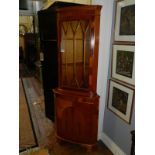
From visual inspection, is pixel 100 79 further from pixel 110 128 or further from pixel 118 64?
pixel 110 128

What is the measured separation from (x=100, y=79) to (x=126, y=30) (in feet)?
2.21

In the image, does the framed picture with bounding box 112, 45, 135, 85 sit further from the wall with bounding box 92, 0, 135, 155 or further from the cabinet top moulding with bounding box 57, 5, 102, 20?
the cabinet top moulding with bounding box 57, 5, 102, 20

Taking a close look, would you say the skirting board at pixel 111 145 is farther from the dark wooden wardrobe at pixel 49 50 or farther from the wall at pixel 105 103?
the dark wooden wardrobe at pixel 49 50

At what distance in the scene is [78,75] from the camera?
209 cm

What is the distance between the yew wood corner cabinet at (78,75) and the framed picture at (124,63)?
259 mm

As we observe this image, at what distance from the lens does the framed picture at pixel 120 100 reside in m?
1.85

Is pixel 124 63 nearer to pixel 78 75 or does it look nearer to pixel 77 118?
pixel 78 75

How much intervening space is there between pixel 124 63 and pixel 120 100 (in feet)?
1.41

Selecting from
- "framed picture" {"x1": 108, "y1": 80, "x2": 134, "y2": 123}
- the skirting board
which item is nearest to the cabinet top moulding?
"framed picture" {"x1": 108, "y1": 80, "x2": 134, "y2": 123}

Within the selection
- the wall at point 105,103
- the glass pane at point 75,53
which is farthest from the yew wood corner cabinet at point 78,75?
the wall at point 105,103
